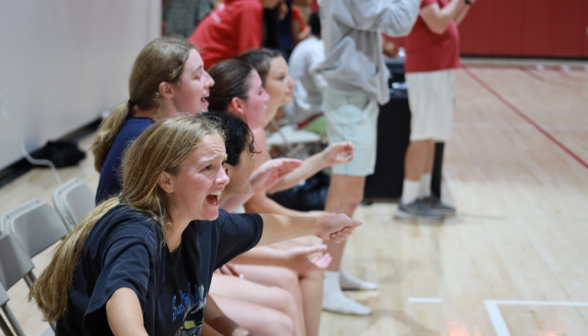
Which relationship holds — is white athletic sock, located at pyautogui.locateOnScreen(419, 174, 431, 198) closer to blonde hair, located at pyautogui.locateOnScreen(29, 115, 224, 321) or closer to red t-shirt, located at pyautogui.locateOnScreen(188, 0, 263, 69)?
A: red t-shirt, located at pyautogui.locateOnScreen(188, 0, 263, 69)

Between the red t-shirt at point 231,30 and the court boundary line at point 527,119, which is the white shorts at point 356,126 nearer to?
the red t-shirt at point 231,30

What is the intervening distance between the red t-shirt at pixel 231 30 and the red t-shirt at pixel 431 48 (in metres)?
0.94

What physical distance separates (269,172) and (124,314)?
1.05m

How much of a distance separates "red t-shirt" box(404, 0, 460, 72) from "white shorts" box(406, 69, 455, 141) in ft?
0.14

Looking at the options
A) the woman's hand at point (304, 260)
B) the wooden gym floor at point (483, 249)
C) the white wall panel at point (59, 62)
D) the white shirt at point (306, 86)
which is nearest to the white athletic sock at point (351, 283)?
the wooden gym floor at point (483, 249)

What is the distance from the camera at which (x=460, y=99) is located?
27.6 ft

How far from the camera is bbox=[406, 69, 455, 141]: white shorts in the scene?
11.6 feet

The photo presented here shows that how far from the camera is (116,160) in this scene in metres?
1.76

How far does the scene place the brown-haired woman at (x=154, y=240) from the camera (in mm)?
1192

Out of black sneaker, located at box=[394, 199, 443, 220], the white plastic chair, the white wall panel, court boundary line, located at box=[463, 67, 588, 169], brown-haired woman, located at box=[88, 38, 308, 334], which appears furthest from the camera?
court boundary line, located at box=[463, 67, 588, 169]

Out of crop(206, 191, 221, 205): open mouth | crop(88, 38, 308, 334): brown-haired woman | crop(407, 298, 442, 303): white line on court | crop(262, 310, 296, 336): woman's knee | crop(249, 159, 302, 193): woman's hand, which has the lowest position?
crop(407, 298, 442, 303): white line on court

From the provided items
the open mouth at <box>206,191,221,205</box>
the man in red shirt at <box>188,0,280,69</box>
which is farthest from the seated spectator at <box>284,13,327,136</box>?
the open mouth at <box>206,191,221,205</box>

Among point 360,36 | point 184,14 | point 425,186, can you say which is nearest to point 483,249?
point 425,186

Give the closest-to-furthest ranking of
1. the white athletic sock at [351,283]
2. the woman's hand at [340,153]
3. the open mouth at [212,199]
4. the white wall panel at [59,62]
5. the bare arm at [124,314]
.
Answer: the bare arm at [124,314]
the open mouth at [212,199]
the woman's hand at [340,153]
the white athletic sock at [351,283]
the white wall panel at [59,62]
